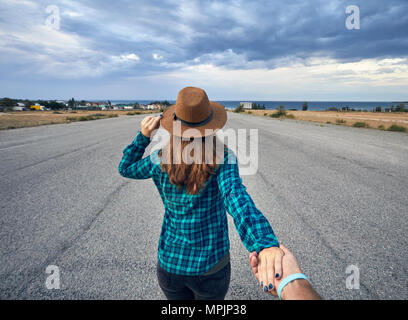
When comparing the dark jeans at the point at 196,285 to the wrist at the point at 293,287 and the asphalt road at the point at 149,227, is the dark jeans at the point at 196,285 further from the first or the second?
the asphalt road at the point at 149,227

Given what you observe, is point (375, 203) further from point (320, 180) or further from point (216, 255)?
point (216, 255)

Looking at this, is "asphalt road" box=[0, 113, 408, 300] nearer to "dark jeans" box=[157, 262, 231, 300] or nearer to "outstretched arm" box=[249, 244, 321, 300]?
"dark jeans" box=[157, 262, 231, 300]

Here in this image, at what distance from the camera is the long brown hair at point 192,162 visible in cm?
126

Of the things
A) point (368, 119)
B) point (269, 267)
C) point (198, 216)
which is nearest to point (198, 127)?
point (198, 216)

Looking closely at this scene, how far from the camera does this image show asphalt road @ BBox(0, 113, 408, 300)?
95.1 inches

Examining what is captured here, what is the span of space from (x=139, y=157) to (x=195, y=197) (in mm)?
585

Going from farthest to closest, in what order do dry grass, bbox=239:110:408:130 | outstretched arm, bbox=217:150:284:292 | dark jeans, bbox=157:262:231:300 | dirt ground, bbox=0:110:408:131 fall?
dirt ground, bbox=0:110:408:131 → dry grass, bbox=239:110:408:130 → dark jeans, bbox=157:262:231:300 → outstretched arm, bbox=217:150:284:292

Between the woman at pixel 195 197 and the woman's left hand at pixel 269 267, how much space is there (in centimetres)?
20

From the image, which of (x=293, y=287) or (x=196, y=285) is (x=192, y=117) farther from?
(x=196, y=285)

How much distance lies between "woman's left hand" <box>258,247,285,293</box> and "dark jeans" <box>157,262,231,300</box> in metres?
0.60

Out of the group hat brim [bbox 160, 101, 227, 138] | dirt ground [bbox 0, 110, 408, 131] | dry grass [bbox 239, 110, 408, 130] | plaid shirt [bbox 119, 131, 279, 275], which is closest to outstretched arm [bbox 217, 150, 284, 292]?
plaid shirt [bbox 119, 131, 279, 275]

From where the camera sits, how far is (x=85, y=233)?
3391 millimetres

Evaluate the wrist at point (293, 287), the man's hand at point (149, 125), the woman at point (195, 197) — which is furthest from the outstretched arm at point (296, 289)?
the man's hand at point (149, 125)

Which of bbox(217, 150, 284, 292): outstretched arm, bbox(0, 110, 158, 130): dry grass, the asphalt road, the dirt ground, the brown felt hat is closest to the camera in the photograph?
bbox(217, 150, 284, 292): outstretched arm
